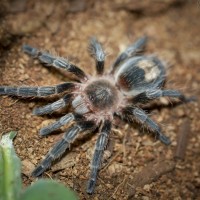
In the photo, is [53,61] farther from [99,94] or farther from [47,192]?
[47,192]

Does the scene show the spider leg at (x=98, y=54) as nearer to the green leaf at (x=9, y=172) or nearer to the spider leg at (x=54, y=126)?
the spider leg at (x=54, y=126)

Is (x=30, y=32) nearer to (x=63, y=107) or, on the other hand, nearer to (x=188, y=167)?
(x=63, y=107)

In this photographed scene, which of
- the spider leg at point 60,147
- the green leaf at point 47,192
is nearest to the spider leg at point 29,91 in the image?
the spider leg at point 60,147

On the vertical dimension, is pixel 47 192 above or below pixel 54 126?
below

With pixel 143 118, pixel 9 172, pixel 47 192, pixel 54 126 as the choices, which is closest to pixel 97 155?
pixel 54 126

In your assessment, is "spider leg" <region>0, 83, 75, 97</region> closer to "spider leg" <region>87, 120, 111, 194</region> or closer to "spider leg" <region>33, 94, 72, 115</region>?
"spider leg" <region>33, 94, 72, 115</region>

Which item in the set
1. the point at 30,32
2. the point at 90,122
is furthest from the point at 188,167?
the point at 30,32
